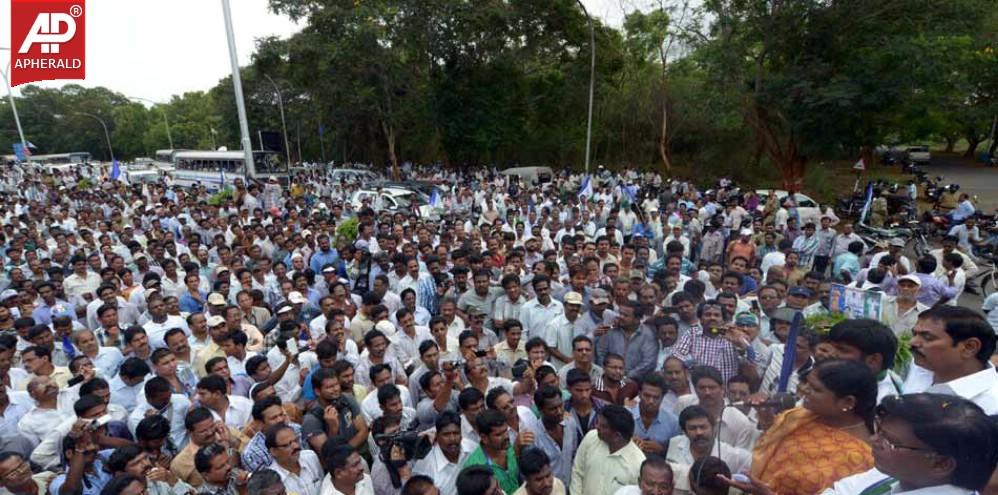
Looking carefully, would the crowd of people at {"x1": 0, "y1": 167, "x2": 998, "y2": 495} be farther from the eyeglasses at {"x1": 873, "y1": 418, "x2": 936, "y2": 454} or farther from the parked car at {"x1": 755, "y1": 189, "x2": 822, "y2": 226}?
the parked car at {"x1": 755, "y1": 189, "x2": 822, "y2": 226}

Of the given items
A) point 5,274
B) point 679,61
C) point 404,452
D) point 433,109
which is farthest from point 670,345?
point 679,61

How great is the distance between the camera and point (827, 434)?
2.46 metres

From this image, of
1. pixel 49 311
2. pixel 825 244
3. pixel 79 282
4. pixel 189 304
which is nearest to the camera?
pixel 49 311

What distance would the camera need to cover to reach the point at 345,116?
80.8 ft

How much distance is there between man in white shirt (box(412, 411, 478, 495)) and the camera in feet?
11.3

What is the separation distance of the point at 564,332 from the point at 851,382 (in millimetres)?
3084

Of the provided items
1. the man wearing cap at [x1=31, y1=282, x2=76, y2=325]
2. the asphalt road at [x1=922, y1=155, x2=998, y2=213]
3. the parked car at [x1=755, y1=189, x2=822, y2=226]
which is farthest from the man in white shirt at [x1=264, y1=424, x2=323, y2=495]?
the asphalt road at [x1=922, y1=155, x2=998, y2=213]

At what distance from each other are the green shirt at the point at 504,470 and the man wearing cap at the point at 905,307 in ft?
12.1

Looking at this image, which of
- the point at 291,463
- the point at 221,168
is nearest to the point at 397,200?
the point at 291,463

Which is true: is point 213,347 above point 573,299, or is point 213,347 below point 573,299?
below

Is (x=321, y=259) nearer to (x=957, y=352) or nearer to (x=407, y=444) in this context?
(x=407, y=444)

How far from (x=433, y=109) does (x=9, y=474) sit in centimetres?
Result: 2310

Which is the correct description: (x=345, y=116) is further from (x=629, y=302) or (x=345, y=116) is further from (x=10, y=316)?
(x=629, y=302)

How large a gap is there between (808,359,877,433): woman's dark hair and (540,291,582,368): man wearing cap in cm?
289
